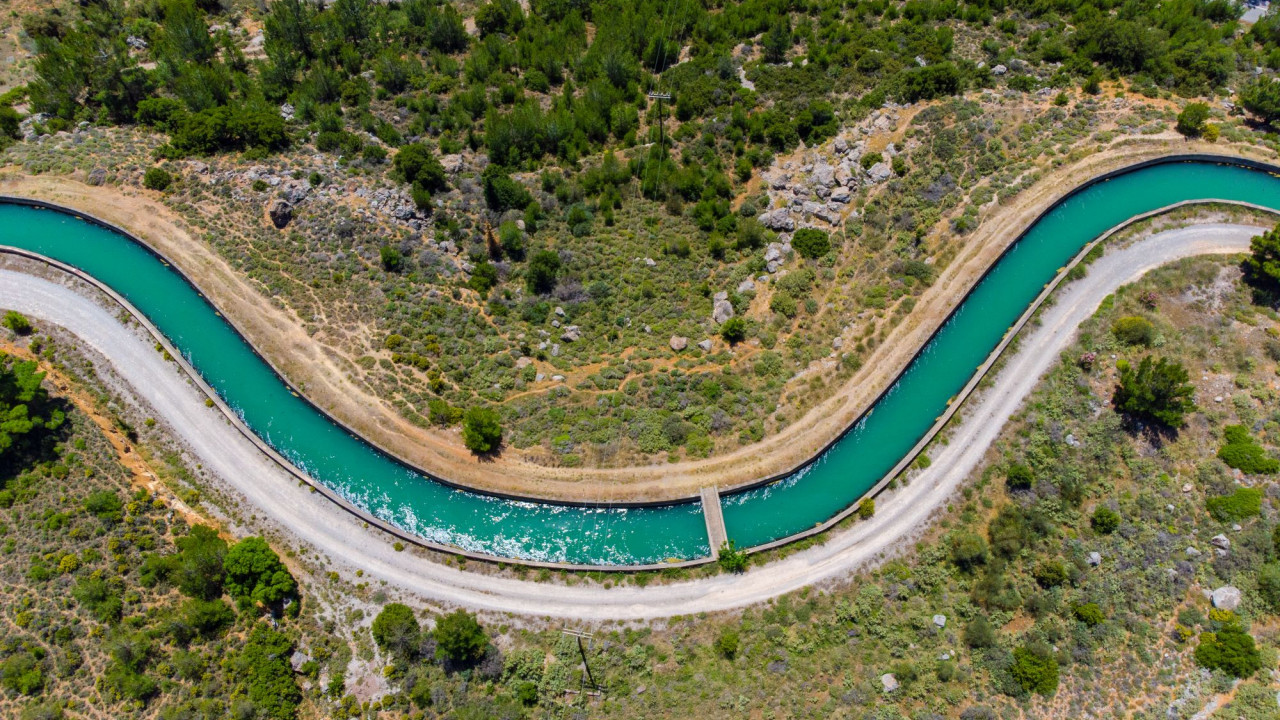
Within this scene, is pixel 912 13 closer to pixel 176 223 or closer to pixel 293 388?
pixel 293 388

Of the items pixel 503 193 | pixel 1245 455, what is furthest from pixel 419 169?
pixel 1245 455

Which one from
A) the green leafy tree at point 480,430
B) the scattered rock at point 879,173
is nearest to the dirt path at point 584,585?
the green leafy tree at point 480,430

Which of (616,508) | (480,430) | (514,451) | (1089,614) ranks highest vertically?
(480,430)

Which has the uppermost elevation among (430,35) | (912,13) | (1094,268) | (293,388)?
(430,35)

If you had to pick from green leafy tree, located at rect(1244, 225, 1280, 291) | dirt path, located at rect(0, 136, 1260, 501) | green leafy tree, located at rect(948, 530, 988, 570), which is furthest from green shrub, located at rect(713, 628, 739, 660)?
green leafy tree, located at rect(1244, 225, 1280, 291)

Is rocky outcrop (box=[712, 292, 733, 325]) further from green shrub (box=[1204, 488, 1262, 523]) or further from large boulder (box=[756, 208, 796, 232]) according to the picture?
green shrub (box=[1204, 488, 1262, 523])

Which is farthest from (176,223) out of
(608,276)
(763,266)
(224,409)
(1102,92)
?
(1102,92)

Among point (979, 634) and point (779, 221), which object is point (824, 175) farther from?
point (979, 634)
